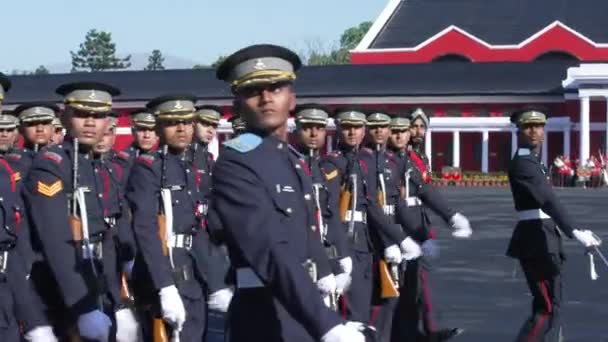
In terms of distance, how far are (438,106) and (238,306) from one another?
184 ft

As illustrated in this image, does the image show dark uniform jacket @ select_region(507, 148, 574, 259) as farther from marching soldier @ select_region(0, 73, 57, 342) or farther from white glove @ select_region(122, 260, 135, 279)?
marching soldier @ select_region(0, 73, 57, 342)

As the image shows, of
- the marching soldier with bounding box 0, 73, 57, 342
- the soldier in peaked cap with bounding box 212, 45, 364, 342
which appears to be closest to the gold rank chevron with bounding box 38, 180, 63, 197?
the marching soldier with bounding box 0, 73, 57, 342

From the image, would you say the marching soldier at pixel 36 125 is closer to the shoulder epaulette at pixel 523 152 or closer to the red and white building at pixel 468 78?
the shoulder epaulette at pixel 523 152

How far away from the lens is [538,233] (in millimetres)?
10156

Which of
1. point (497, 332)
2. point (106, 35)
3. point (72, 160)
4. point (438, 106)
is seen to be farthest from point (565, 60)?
point (106, 35)

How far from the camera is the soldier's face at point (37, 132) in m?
11.5

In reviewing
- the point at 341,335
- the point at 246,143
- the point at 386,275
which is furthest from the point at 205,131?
the point at 341,335

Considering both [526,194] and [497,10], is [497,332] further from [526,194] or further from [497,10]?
[497,10]

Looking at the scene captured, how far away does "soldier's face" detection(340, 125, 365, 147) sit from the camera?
10625 millimetres

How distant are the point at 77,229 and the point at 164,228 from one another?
122 centimetres

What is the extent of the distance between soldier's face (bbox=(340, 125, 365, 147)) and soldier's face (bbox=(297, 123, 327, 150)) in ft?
1.25

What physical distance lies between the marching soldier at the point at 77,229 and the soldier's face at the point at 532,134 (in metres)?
3.84

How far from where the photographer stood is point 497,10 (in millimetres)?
72625

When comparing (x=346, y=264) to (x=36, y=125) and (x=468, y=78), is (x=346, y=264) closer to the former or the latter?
(x=36, y=125)
